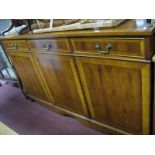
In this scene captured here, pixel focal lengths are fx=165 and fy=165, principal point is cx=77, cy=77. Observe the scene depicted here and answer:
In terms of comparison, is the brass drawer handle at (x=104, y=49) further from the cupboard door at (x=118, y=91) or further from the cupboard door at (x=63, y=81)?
the cupboard door at (x=63, y=81)

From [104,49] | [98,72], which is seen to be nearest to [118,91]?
[98,72]

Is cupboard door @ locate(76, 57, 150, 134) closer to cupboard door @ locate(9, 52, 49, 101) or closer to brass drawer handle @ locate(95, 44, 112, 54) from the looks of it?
brass drawer handle @ locate(95, 44, 112, 54)

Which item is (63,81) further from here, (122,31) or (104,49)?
(122,31)

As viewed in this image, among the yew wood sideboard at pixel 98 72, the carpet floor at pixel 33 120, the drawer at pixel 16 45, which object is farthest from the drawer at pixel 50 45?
the carpet floor at pixel 33 120

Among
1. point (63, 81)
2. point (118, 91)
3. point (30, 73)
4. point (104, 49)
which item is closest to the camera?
point (104, 49)

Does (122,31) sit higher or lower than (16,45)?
higher

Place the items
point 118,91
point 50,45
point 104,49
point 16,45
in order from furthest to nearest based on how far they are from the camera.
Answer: point 16,45, point 50,45, point 118,91, point 104,49

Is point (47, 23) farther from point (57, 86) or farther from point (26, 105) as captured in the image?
point (26, 105)

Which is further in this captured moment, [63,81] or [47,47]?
[63,81]

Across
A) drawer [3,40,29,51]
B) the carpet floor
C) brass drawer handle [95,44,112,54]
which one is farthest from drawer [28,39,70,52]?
the carpet floor

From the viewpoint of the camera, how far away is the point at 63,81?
1.34 metres

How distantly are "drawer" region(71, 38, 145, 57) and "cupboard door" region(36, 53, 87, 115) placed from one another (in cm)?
14

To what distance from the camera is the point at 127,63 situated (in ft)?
2.80

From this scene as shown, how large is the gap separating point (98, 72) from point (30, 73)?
889 millimetres
